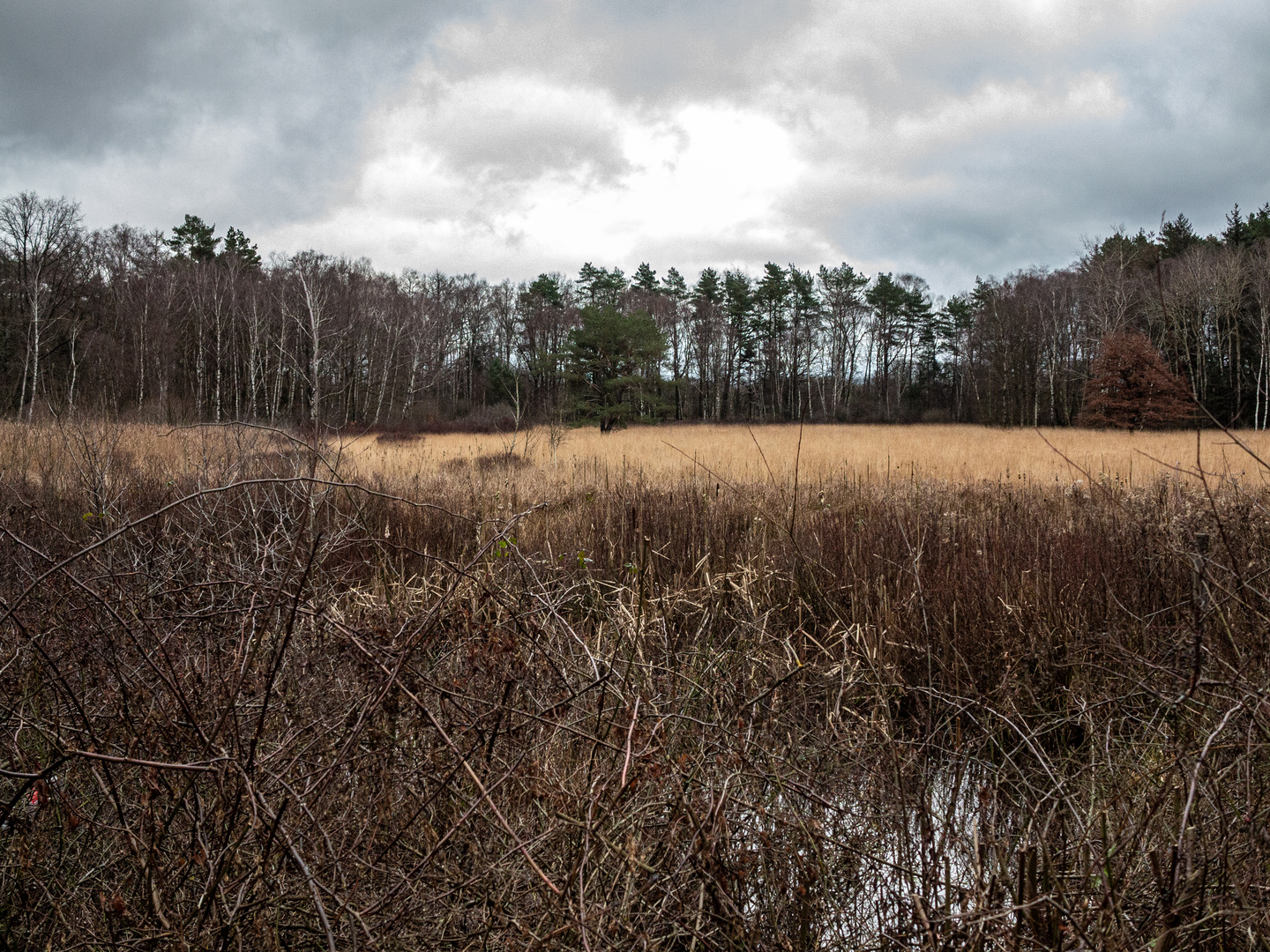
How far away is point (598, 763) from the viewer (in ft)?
7.39

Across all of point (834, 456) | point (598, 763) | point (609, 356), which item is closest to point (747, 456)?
point (834, 456)

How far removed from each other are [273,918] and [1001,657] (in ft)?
12.1

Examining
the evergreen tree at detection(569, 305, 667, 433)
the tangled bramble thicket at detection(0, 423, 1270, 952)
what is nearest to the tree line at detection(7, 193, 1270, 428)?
the evergreen tree at detection(569, 305, 667, 433)

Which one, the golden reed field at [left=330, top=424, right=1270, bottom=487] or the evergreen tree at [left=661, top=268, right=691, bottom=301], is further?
the evergreen tree at [left=661, top=268, right=691, bottom=301]

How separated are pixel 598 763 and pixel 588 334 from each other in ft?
110

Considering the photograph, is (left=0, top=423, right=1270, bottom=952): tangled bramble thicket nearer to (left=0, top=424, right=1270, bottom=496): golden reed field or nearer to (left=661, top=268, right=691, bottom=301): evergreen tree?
(left=0, top=424, right=1270, bottom=496): golden reed field

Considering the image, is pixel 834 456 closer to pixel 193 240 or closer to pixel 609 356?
pixel 609 356

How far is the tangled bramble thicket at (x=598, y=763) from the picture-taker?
1295 mm

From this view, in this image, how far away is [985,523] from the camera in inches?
262

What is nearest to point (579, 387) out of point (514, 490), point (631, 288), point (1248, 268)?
point (631, 288)

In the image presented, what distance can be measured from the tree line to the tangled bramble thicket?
10.5m

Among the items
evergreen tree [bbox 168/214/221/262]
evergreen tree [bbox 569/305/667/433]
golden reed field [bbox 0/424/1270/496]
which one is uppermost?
evergreen tree [bbox 168/214/221/262]

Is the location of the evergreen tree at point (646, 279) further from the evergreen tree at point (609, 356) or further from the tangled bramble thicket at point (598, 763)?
the tangled bramble thicket at point (598, 763)

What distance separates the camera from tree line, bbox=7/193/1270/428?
1105 inches
